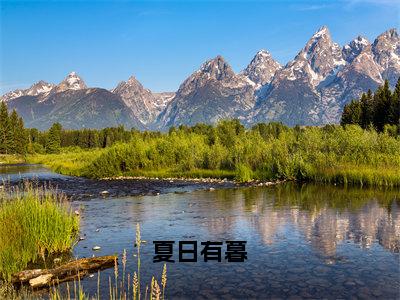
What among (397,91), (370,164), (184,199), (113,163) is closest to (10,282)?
(184,199)

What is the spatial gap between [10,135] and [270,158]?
98.1m

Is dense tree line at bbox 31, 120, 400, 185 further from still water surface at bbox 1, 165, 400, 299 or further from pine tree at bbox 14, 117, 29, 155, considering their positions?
pine tree at bbox 14, 117, 29, 155

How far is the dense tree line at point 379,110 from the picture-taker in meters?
83.7

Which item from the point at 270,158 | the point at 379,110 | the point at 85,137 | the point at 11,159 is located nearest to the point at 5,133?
the point at 11,159

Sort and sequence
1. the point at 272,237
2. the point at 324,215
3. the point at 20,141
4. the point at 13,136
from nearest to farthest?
the point at 272,237 → the point at 324,215 → the point at 13,136 → the point at 20,141

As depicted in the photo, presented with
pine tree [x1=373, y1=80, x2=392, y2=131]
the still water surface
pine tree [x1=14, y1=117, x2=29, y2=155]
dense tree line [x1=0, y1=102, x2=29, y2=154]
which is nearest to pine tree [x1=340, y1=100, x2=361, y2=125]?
pine tree [x1=373, y1=80, x2=392, y2=131]

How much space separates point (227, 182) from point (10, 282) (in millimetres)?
33244

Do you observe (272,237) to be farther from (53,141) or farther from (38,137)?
(38,137)

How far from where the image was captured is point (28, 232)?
1527cm

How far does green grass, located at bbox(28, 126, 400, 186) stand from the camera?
37344 mm

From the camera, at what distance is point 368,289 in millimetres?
12484

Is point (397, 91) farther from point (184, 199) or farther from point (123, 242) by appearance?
point (123, 242)

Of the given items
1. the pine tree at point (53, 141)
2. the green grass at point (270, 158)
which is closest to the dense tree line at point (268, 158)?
the green grass at point (270, 158)

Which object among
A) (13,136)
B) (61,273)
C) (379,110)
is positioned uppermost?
(379,110)
